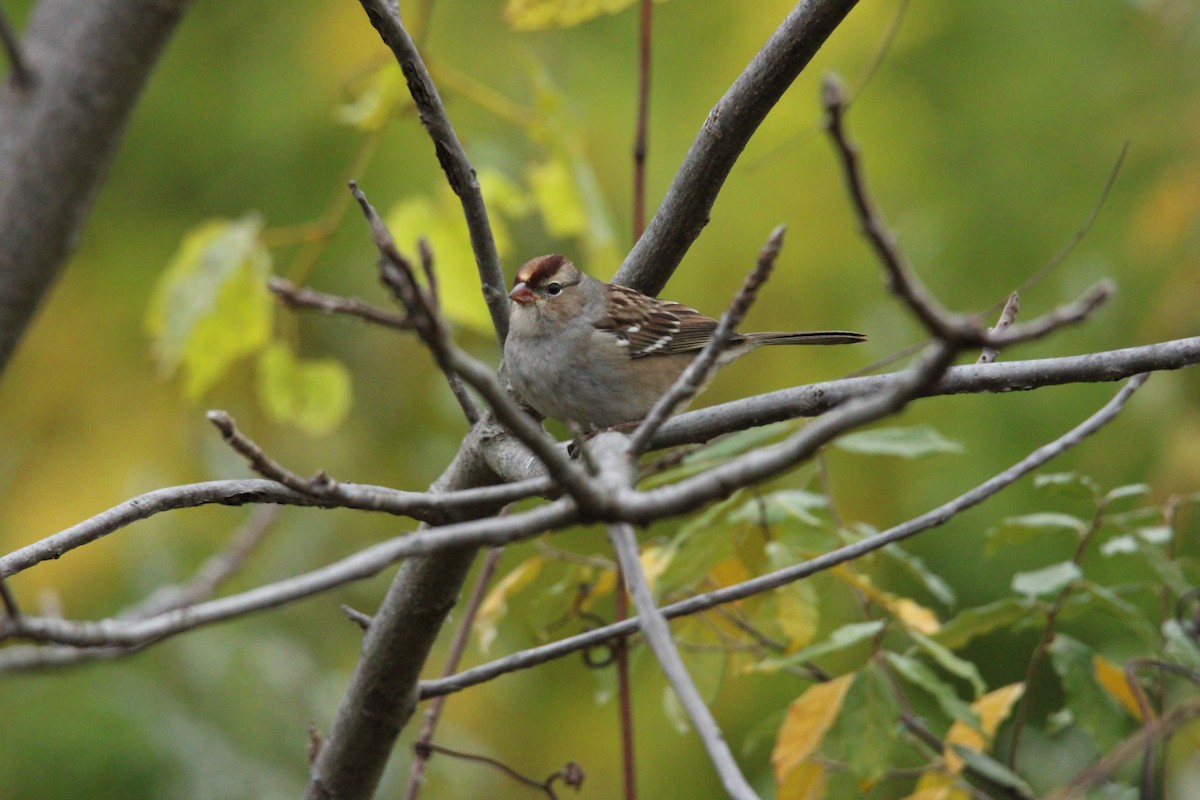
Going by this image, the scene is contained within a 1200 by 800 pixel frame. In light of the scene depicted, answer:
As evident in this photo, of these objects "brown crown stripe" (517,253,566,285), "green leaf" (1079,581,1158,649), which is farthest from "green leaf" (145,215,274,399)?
"green leaf" (1079,581,1158,649)

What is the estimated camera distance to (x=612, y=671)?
7.41ft

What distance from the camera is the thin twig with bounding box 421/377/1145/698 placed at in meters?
1.44

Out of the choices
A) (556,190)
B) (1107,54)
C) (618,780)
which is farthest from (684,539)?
(1107,54)

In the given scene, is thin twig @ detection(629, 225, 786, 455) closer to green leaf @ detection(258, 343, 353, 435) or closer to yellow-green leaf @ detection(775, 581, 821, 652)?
yellow-green leaf @ detection(775, 581, 821, 652)

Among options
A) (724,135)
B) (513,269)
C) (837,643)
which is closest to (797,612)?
(837,643)

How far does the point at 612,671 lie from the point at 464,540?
1.39m

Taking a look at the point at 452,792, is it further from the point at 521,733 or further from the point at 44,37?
the point at 44,37

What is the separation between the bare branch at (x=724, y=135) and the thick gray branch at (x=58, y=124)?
1.18m

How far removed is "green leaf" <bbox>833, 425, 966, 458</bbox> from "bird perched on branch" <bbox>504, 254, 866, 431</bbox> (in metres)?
0.61

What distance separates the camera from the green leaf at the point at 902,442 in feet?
6.73

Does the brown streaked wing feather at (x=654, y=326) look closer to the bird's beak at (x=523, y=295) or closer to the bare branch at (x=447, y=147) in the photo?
the bird's beak at (x=523, y=295)

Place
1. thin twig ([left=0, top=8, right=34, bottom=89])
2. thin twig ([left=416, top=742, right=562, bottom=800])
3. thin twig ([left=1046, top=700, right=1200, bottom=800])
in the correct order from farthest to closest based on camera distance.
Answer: thin twig ([left=0, top=8, right=34, bottom=89]) → thin twig ([left=416, top=742, right=562, bottom=800]) → thin twig ([left=1046, top=700, right=1200, bottom=800])

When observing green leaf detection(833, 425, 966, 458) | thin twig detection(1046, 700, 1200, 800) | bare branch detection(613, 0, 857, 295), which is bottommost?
thin twig detection(1046, 700, 1200, 800)

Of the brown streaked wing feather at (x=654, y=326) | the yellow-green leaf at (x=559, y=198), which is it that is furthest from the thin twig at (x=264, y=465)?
the brown streaked wing feather at (x=654, y=326)
